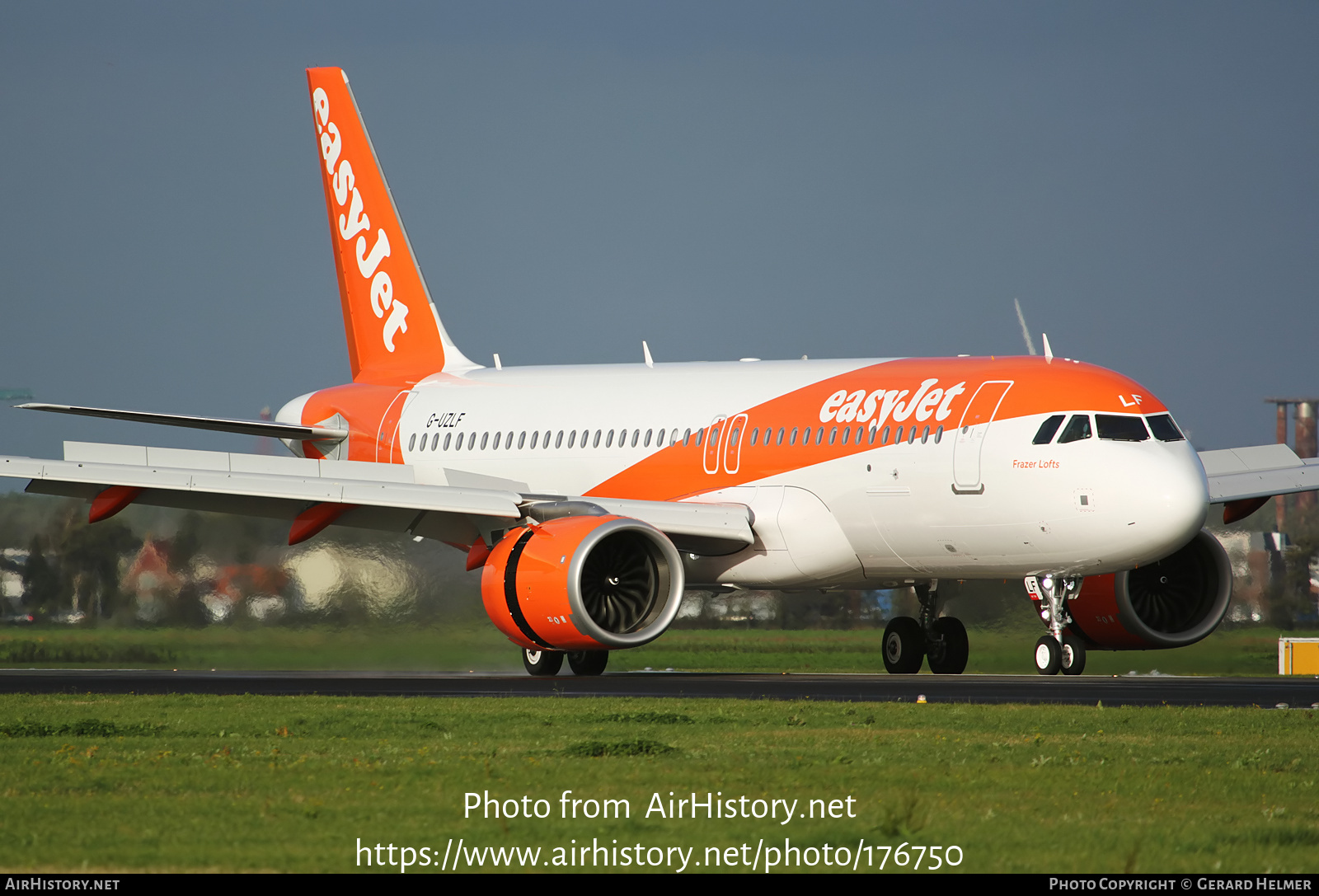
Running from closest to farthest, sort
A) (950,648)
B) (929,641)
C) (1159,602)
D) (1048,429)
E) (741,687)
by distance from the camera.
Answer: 1. (741,687)
2. (1048,429)
3. (1159,602)
4. (950,648)
5. (929,641)

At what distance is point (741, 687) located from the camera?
2145 centimetres

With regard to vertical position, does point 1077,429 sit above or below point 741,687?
above

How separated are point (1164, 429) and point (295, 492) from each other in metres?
10.7

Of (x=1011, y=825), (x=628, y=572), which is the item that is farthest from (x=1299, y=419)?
(x=1011, y=825)

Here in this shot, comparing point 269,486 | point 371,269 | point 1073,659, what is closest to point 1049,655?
point 1073,659

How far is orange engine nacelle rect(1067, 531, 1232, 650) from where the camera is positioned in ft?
80.9

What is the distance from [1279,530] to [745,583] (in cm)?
1134

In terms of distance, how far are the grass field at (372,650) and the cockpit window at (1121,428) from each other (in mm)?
5390

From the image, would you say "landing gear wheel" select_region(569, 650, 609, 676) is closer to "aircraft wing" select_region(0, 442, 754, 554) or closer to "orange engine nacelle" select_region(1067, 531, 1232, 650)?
"aircraft wing" select_region(0, 442, 754, 554)

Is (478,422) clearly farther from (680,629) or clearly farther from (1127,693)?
(1127,693)

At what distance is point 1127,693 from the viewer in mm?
19547

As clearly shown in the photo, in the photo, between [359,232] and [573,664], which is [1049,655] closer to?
[573,664]

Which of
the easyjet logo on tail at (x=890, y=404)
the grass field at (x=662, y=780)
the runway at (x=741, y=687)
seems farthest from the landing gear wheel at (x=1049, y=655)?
the grass field at (x=662, y=780)

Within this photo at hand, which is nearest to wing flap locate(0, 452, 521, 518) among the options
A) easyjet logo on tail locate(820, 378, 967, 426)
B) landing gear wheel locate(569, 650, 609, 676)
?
landing gear wheel locate(569, 650, 609, 676)
